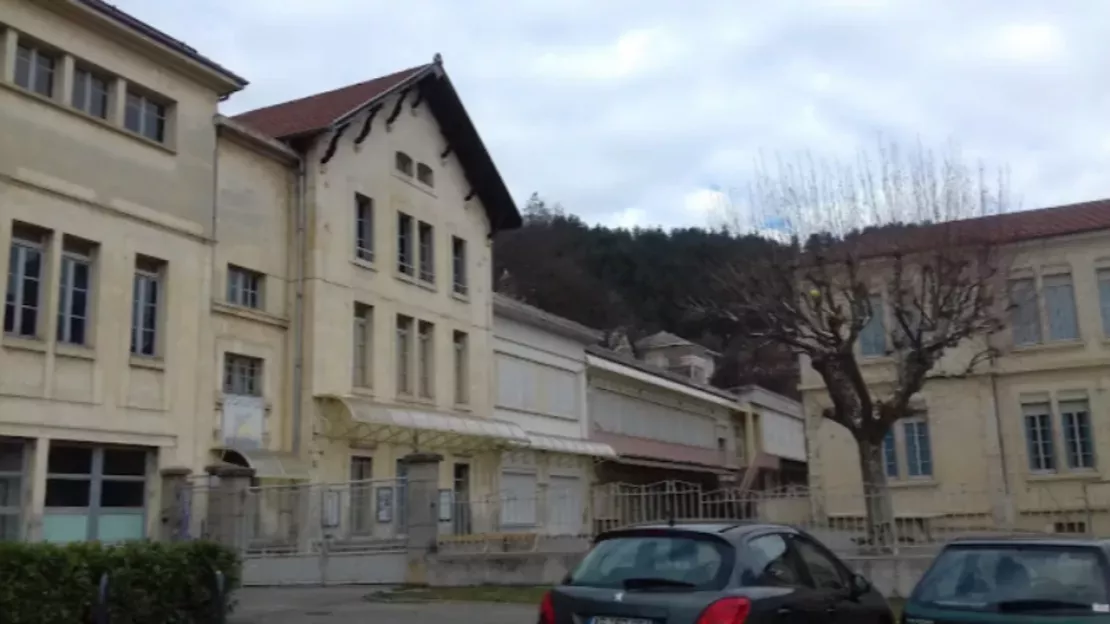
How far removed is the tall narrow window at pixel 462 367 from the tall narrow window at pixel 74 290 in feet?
38.7

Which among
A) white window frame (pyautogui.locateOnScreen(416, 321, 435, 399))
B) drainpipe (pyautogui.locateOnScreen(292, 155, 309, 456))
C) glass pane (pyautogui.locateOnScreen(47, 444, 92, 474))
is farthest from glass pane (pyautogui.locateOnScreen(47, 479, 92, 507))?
white window frame (pyautogui.locateOnScreen(416, 321, 435, 399))

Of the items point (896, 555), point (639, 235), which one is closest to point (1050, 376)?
point (896, 555)

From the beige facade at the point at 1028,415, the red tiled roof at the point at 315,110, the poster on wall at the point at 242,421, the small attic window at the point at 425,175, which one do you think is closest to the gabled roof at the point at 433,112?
the red tiled roof at the point at 315,110

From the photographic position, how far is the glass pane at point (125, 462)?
20.2 meters

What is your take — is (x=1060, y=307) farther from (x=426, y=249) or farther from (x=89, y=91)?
(x=89, y=91)

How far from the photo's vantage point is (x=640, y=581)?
7.67 metres

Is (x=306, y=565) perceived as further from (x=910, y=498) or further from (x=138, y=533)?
(x=910, y=498)

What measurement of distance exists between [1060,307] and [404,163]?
726 inches

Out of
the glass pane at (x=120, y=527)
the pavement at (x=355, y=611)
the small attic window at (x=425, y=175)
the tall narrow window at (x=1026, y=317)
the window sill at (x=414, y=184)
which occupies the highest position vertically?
the small attic window at (x=425, y=175)

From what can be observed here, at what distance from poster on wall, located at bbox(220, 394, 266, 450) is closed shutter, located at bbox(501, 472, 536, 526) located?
5501mm

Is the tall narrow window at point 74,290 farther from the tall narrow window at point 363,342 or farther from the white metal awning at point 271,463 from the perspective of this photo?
the tall narrow window at point 363,342

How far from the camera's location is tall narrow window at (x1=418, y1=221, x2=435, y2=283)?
1167 inches

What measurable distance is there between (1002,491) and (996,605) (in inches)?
921

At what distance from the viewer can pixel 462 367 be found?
100.0ft
